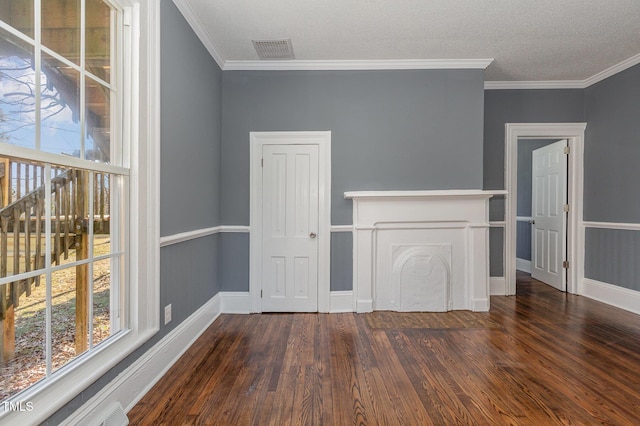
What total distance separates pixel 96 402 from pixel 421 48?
3.70 m

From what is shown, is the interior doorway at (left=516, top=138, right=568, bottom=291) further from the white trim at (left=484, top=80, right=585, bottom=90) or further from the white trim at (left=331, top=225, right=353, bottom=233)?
the white trim at (left=331, top=225, right=353, bottom=233)

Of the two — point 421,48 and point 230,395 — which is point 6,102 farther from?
point 421,48

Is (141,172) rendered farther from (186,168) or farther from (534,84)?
(534,84)

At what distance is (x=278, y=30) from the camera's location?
9.43 feet

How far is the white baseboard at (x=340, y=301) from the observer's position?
3.50 meters

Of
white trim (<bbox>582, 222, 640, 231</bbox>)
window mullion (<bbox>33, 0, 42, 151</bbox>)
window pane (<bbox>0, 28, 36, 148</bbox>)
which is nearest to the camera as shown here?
window pane (<bbox>0, 28, 36, 148</bbox>)

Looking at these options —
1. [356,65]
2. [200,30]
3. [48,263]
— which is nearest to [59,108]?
[48,263]

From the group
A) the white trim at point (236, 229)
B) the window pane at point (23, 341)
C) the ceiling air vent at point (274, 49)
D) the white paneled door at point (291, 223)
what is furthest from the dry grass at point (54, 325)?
the ceiling air vent at point (274, 49)

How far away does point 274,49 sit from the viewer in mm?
3215

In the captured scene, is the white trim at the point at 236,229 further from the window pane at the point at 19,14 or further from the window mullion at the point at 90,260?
the window pane at the point at 19,14

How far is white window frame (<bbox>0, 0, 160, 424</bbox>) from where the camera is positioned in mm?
1896

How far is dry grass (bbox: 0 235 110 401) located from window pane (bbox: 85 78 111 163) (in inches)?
17.6

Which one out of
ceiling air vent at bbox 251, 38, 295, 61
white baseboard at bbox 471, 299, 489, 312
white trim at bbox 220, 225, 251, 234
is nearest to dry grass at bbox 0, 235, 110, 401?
white trim at bbox 220, 225, 251, 234

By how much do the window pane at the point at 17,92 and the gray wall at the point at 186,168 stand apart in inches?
36.4
